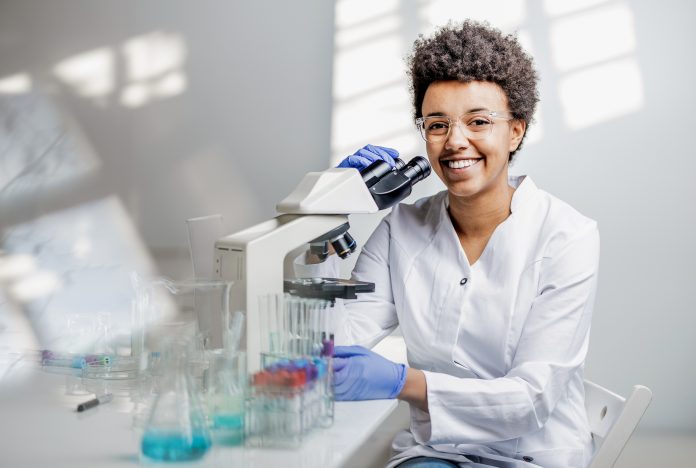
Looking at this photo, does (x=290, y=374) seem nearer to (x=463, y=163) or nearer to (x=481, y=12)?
(x=463, y=163)

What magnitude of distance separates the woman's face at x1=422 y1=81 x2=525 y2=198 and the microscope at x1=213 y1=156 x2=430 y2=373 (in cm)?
17

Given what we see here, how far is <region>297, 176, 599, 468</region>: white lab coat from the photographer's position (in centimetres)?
152

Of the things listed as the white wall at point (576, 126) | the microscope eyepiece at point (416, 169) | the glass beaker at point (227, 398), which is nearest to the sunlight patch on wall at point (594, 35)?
the white wall at point (576, 126)

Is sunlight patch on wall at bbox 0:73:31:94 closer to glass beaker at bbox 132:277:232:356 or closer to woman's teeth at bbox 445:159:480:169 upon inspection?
woman's teeth at bbox 445:159:480:169

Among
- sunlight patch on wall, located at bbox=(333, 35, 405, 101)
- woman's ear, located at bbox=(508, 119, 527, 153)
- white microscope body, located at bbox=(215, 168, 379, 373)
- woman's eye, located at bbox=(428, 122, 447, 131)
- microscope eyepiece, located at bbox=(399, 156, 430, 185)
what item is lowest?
white microscope body, located at bbox=(215, 168, 379, 373)

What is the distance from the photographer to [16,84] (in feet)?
12.2

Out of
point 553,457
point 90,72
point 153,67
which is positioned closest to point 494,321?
point 553,457

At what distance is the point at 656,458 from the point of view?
102 inches

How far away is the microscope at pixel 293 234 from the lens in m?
1.25

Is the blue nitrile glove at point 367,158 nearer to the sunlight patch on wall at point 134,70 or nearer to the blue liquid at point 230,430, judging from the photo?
the blue liquid at point 230,430

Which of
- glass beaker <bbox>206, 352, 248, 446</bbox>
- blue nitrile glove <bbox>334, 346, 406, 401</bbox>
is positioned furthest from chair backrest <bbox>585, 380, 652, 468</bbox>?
glass beaker <bbox>206, 352, 248, 446</bbox>

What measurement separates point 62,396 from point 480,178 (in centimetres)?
103

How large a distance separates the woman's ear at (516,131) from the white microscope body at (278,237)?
52 centimetres

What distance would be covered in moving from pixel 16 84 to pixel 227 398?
10.1 ft
